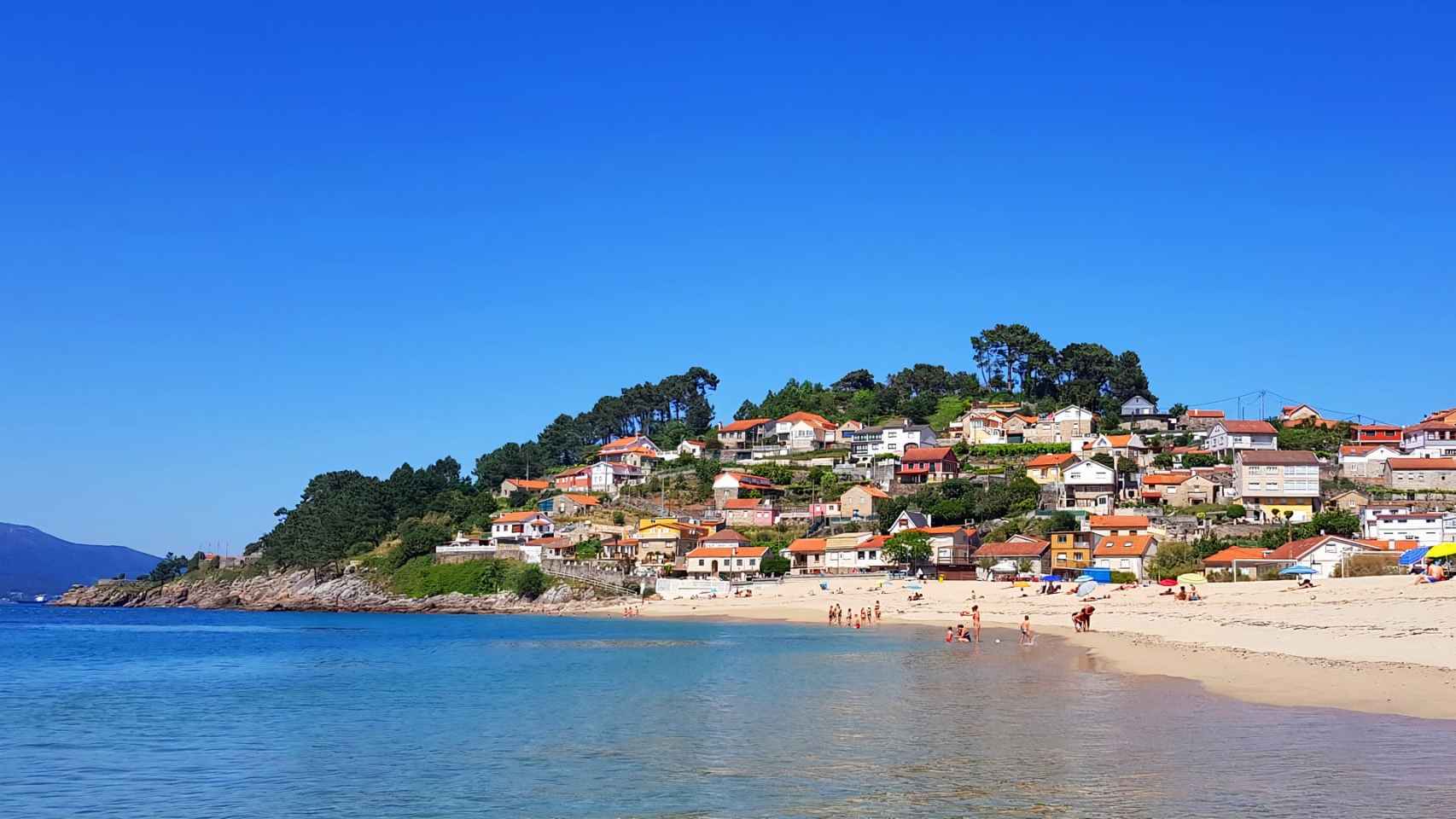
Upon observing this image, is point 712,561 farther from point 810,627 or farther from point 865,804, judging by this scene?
point 865,804

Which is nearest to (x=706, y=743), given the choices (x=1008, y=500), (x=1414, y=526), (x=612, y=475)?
(x=1414, y=526)

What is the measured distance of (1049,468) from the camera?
88375mm

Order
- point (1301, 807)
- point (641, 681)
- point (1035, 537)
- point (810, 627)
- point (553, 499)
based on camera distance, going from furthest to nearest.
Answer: point (553, 499) → point (1035, 537) → point (810, 627) → point (641, 681) → point (1301, 807)

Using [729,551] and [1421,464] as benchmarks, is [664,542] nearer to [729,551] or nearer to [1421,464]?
[729,551]

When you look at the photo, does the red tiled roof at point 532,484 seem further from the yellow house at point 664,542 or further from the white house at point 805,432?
the yellow house at point 664,542

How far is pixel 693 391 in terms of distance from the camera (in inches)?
5728

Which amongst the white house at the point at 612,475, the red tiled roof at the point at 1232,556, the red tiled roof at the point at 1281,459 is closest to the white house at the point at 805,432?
the white house at the point at 612,475

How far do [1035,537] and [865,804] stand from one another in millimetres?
60579

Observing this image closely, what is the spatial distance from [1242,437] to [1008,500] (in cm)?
2313

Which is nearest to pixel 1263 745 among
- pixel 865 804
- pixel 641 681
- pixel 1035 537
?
pixel 865 804

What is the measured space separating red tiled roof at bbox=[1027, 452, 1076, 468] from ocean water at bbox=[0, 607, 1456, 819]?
5063 centimetres

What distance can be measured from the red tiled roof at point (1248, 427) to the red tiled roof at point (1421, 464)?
395 inches

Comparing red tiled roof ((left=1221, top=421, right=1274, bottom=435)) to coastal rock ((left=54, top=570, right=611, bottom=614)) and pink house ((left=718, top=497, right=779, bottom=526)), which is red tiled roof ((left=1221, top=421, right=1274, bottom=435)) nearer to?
pink house ((left=718, top=497, right=779, bottom=526))

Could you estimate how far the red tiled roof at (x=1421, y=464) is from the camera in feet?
270
